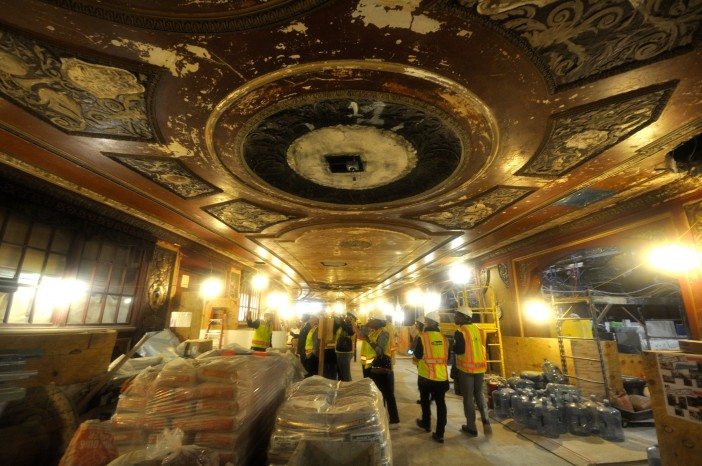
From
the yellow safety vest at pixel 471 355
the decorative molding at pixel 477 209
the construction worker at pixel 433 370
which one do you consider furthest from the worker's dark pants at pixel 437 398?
the decorative molding at pixel 477 209

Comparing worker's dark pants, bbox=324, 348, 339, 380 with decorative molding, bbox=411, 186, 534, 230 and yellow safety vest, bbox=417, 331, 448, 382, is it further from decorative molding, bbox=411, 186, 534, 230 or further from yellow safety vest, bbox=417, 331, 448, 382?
decorative molding, bbox=411, 186, 534, 230

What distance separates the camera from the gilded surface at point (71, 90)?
2217mm

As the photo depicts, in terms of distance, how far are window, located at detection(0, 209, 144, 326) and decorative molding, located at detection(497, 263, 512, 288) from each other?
8804 millimetres

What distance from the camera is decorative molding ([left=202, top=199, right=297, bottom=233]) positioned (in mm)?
5239

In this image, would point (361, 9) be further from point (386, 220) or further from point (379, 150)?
point (386, 220)

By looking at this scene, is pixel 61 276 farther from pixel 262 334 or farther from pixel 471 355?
pixel 471 355

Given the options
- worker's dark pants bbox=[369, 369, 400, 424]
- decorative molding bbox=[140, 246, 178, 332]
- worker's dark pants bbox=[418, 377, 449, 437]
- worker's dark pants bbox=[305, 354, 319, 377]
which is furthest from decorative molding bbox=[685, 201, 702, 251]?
decorative molding bbox=[140, 246, 178, 332]

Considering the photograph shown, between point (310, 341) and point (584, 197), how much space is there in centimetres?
629

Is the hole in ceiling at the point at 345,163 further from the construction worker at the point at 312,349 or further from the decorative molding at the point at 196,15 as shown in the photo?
the construction worker at the point at 312,349

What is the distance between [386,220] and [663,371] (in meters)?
4.07

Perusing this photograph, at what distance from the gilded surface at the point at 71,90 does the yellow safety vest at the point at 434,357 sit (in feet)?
15.9

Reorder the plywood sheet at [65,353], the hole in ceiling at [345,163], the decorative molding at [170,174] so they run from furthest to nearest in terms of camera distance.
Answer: the decorative molding at [170,174]
the hole in ceiling at [345,163]
the plywood sheet at [65,353]

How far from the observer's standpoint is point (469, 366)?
518cm

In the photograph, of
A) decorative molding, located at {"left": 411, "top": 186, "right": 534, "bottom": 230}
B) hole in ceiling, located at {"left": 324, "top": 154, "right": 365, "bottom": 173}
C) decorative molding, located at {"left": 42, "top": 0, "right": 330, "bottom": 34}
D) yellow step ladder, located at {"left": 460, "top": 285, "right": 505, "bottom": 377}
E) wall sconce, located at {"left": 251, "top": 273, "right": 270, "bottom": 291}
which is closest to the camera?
decorative molding, located at {"left": 42, "top": 0, "right": 330, "bottom": 34}
